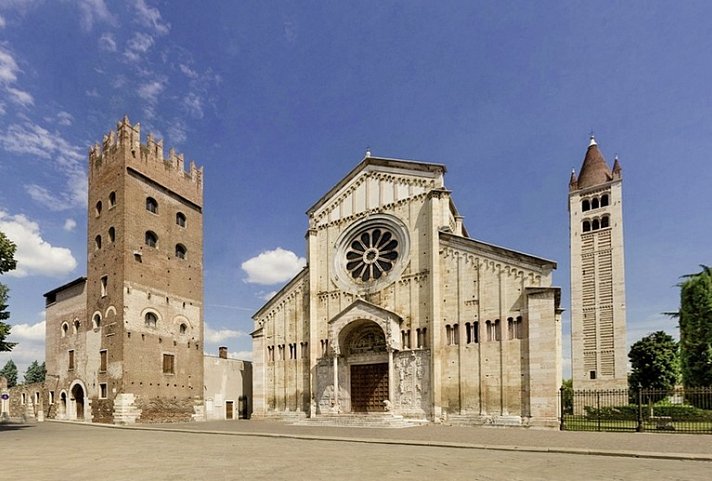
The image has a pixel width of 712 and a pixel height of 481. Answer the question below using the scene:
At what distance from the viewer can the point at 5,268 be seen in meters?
22.1

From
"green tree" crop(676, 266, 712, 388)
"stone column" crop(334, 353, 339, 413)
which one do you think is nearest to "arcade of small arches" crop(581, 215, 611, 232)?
"green tree" crop(676, 266, 712, 388)

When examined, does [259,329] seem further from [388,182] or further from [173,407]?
[388,182]

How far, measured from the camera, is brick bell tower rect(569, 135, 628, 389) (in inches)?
1708

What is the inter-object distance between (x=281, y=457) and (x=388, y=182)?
64.2 feet

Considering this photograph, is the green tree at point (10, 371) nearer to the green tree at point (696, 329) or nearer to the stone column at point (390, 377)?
the stone column at point (390, 377)

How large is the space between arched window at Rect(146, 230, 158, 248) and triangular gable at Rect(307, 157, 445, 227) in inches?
444

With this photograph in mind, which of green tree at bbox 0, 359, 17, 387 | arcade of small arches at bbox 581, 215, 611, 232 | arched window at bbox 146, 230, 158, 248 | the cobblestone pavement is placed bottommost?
green tree at bbox 0, 359, 17, 387

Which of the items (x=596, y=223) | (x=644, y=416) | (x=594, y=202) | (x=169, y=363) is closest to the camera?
(x=644, y=416)

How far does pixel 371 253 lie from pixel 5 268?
60.7 ft

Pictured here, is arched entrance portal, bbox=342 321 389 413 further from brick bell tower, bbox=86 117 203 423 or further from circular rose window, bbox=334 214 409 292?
brick bell tower, bbox=86 117 203 423

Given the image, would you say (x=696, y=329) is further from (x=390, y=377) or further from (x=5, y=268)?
(x=5, y=268)

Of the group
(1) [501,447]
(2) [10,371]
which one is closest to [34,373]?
(2) [10,371]

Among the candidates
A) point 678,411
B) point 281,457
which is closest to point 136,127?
point 281,457

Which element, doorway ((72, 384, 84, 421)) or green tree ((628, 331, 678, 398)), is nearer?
doorway ((72, 384, 84, 421))
